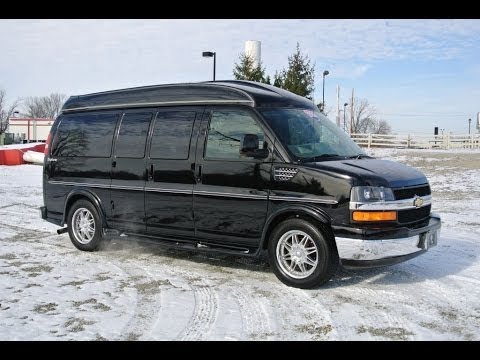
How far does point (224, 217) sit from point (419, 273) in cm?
245

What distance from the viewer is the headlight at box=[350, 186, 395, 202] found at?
5.16 metres

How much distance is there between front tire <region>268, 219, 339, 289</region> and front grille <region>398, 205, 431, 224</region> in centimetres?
76

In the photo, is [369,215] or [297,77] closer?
[369,215]

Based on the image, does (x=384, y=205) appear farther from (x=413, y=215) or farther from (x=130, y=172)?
(x=130, y=172)

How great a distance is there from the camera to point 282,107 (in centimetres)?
625

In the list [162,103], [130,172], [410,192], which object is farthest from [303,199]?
[130,172]

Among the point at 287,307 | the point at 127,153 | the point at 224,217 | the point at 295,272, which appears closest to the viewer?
the point at 287,307

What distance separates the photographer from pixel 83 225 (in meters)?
7.71

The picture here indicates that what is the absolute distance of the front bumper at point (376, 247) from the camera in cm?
518

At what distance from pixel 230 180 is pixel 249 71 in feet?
60.1

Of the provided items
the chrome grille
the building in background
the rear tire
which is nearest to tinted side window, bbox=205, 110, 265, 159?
the chrome grille

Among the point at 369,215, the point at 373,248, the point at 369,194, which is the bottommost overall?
the point at 373,248
